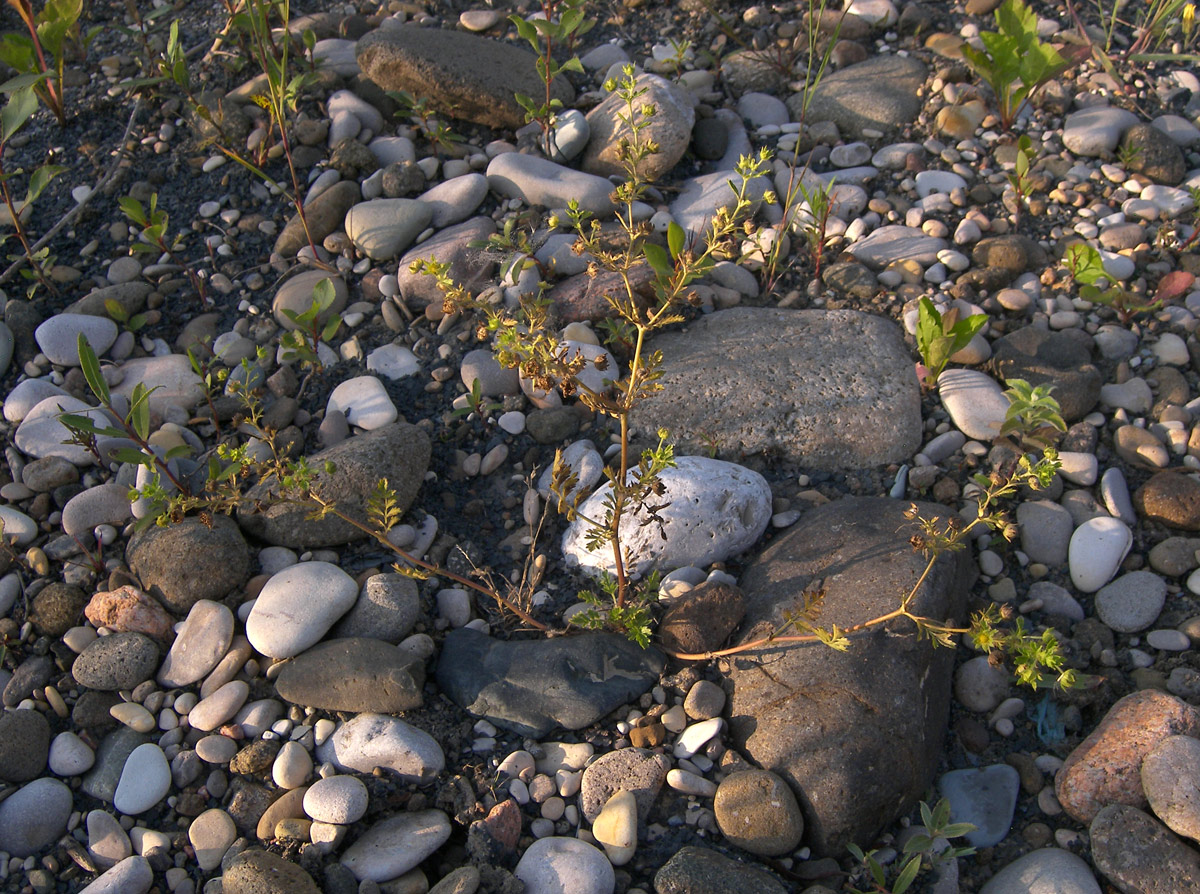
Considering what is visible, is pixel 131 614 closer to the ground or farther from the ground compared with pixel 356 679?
farther from the ground

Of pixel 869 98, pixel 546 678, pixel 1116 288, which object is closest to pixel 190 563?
pixel 546 678

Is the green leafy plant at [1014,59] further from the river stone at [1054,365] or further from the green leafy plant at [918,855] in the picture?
the green leafy plant at [918,855]

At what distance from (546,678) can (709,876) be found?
67cm

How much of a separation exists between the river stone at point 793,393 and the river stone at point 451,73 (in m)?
1.47

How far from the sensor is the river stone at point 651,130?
12.1 ft

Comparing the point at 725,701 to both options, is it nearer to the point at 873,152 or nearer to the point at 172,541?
the point at 172,541

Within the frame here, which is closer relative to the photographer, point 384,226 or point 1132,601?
point 1132,601

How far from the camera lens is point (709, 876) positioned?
2031 mm

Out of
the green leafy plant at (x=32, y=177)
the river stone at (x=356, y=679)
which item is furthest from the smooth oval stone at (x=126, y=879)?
the green leafy plant at (x=32, y=177)

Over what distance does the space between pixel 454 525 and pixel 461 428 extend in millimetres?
372

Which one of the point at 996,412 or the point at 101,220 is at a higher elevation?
the point at 101,220

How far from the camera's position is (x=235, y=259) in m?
3.56

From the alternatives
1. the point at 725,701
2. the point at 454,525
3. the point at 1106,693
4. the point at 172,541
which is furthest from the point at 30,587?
the point at 1106,693

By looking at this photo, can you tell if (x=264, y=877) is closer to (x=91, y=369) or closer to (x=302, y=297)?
(x=91, y=369)
